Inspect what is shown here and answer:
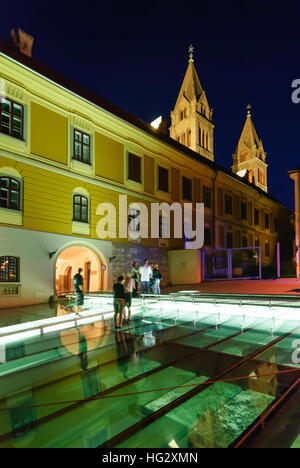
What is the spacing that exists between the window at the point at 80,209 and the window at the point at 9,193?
11.2 feet

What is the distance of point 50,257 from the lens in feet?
52.1

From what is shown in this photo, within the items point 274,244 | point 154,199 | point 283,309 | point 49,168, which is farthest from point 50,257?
point 274,244

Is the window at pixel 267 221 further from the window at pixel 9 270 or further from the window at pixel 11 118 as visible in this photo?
the window at pixel 9 270

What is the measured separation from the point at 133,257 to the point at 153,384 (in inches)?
599

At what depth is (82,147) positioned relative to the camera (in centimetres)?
1803

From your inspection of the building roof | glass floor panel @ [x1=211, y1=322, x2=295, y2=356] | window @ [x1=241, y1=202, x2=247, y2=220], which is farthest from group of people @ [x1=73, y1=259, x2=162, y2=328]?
window @ [x1=241, y1=202, x2=247, y2=220]

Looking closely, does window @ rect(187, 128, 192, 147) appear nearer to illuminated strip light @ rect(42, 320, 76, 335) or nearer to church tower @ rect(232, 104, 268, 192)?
church tower @ rect(232, 104, 268, 192)

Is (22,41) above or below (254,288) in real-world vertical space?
above

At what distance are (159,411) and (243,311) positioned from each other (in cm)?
759

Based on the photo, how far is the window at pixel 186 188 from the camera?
25408 mm

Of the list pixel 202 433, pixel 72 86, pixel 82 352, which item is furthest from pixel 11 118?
pixel 202 433

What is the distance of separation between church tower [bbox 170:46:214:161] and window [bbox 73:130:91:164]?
35804mm

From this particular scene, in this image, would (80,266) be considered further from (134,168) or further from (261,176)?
(261,176)
